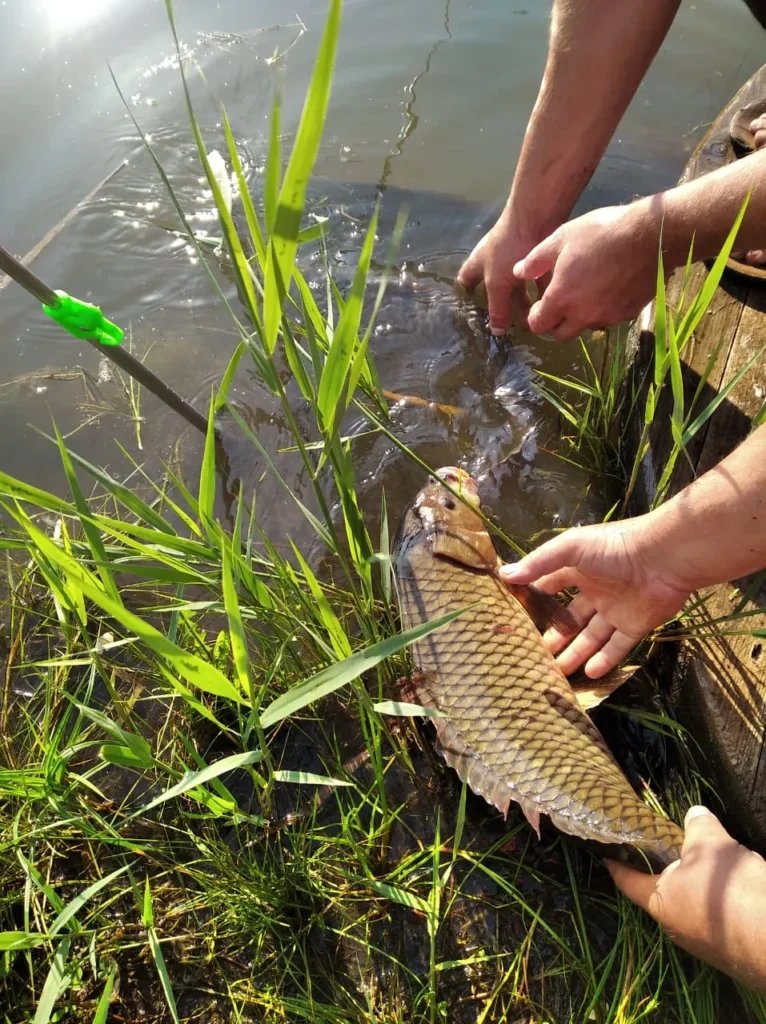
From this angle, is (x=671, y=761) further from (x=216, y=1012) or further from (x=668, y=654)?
(x=216, y=1012)

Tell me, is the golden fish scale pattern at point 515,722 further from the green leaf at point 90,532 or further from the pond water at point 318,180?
the green leaf at point 90,532

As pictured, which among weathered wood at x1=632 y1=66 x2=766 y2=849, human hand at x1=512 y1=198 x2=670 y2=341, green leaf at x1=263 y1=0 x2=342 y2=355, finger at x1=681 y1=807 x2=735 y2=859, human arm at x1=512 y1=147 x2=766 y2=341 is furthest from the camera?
human hand at x1=512 y1=198 x2=670 y2=341

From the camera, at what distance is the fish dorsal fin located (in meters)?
2.37

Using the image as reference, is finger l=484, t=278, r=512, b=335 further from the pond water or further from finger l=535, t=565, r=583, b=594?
finger l=535, t=565, r=583, b=594

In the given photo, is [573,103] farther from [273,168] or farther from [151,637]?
[151,637]

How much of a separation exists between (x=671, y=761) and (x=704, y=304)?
4.46ft

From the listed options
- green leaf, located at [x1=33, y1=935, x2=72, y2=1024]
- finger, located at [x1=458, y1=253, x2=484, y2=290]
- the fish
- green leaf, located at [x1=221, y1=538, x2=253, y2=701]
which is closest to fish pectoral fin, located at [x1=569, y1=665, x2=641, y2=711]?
the fish

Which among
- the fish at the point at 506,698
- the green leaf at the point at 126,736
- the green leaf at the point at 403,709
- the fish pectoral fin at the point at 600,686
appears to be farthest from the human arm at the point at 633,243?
the green leaf at the point at 126,736

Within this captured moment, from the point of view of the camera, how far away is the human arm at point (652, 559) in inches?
64.7

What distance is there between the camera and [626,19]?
223cm

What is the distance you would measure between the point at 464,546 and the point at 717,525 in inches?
35.9

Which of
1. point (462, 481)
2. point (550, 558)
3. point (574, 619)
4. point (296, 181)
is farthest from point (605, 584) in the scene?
point (296, 181)

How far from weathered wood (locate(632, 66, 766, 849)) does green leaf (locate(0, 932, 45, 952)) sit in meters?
1.85

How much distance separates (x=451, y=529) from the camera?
2420mm
